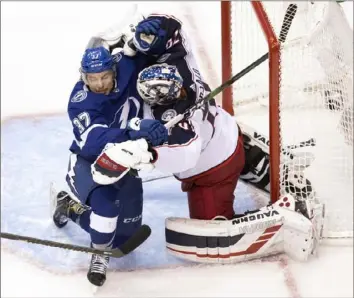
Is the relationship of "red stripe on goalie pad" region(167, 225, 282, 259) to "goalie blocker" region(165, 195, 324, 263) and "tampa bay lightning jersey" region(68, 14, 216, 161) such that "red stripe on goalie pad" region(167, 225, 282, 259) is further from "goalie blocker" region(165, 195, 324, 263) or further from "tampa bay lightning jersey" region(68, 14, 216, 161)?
"tampa bay lightning jersey" region(68, 14, 216, 161)

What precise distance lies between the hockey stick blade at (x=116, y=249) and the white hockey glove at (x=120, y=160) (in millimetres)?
256

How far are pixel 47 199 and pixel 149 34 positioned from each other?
0.80 meters

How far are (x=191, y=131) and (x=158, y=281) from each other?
1.61ft

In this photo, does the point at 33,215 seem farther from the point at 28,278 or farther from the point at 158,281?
the point at 158,281

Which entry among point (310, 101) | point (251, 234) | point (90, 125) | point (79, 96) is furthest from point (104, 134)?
point (310, 101)

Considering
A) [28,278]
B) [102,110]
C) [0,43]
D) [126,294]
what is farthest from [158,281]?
[0,43]

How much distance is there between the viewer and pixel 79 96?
2271 millimetres

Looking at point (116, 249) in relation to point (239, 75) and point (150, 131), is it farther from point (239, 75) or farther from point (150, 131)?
point (239, 75)

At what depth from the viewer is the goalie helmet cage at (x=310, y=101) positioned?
2.37 metres

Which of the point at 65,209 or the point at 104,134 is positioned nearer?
the point at 104,134

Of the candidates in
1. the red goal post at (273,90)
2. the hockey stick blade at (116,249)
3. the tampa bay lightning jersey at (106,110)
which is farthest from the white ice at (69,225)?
the tampa bay lightning jersey at (106,110)

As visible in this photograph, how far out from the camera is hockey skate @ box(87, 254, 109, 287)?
2393 mm

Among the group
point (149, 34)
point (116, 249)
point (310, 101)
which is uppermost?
point (149, 34)

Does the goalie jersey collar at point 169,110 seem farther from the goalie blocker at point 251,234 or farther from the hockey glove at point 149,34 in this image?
the goalie blocker at point 251,234
